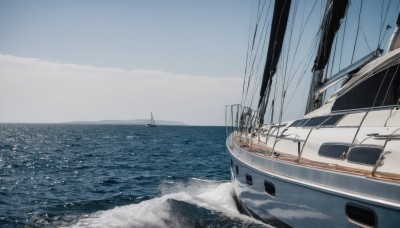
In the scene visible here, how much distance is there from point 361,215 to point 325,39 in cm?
635

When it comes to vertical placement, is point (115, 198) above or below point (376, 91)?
below

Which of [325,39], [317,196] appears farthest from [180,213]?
[325,39]

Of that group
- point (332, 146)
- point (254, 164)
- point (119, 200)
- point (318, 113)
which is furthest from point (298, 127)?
point (119, 200)

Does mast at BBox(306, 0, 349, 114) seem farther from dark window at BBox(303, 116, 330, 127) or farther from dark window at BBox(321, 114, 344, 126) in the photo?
dark window at BBox(321, 114, 344, 126)

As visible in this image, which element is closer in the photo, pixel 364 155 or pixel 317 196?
pixel 317 196

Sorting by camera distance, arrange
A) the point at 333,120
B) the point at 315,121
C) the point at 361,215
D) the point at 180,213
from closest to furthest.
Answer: the point at 361,215 → the point at 333,120 → the point at 315,121 → the point at 180,213

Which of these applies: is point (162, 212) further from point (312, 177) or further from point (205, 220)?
point (312, 177)

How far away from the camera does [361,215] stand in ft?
12.9

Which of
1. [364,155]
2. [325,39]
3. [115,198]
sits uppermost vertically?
[325,39]

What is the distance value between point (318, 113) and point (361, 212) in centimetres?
425

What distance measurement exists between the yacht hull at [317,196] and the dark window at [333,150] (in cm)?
72

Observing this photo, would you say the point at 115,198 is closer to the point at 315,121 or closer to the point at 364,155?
the point at 315,121

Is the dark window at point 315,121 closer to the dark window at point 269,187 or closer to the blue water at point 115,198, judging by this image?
the dark window at point 269,187

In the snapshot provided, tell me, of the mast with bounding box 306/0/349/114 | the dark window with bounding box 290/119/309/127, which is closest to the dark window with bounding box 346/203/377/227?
the dark window with bounding box 290/119/309/127
